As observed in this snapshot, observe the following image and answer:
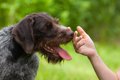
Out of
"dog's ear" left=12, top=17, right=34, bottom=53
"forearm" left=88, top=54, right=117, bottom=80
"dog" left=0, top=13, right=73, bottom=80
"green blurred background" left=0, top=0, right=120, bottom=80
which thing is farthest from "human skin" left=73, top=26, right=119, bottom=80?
"green blurred background" left=0, top=0, right=120, bottom=80

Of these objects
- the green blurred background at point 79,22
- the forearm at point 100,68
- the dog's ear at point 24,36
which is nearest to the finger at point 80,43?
the forearm at point 100,68

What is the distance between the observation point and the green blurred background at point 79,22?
36.8ft

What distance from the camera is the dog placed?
7285 millimetres

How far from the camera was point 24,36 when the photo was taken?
729cm

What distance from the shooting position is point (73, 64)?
13703 mm

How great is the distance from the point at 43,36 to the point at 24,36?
28 centimetres

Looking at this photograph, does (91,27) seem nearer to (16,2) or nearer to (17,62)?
(16,2)

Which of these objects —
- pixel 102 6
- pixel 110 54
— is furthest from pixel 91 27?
pixel 110 54

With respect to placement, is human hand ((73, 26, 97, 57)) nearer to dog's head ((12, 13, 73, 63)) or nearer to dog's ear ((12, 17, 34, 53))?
dog's head ((12, 13, 73, 63))

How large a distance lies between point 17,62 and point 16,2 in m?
7.92

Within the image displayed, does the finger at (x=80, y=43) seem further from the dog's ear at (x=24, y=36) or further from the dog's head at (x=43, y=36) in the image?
the dog's ear at (x=24, y=36)

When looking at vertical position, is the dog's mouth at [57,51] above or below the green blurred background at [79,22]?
above

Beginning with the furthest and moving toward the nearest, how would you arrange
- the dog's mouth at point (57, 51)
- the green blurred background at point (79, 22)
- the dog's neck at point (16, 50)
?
the green blurred background at point (79, 22) < the dog's neck at point (16, 50) < the dog's mouth at point (57, 51)

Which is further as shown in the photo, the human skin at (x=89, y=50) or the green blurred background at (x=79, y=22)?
the green blurred background at (x=79, y=22)
